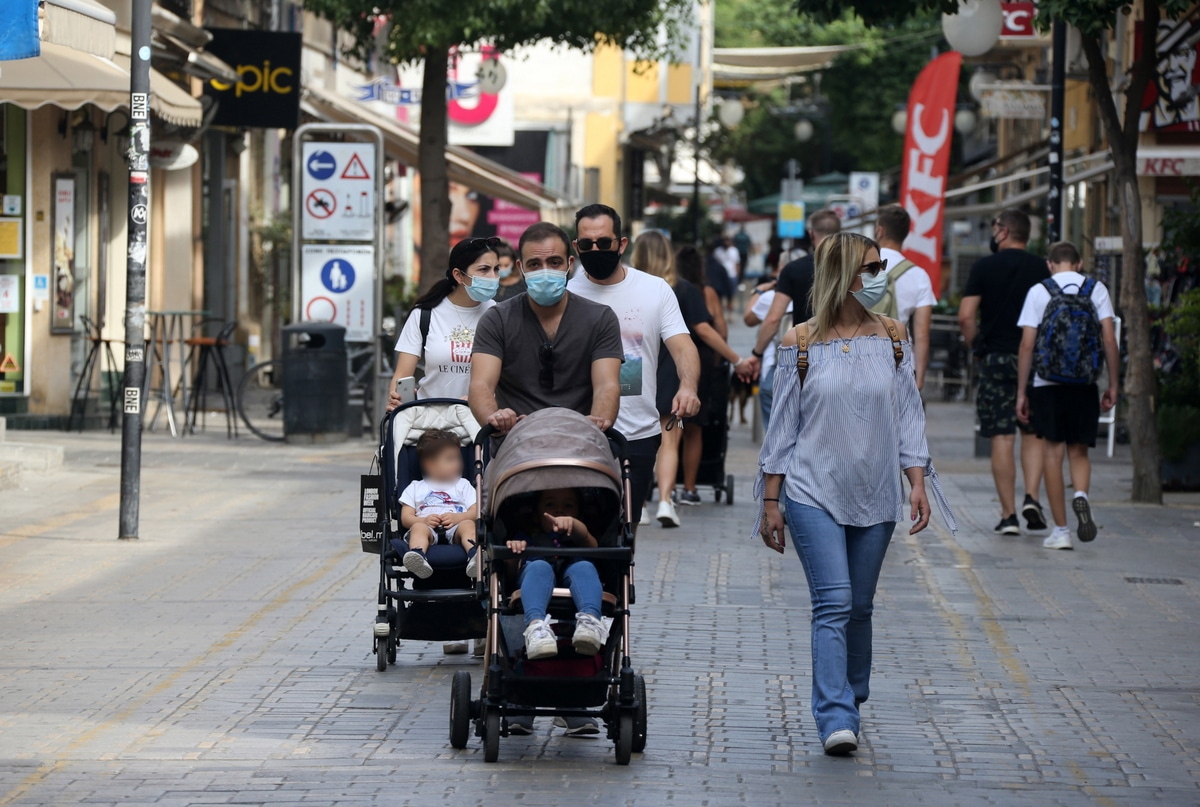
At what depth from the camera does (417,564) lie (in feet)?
24.4

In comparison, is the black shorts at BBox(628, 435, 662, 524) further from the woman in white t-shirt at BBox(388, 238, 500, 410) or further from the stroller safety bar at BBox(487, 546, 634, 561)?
the stroller safety bar at BBox(487, 546, 634, 561)

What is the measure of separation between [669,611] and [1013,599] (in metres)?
1.90

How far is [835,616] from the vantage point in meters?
6.34

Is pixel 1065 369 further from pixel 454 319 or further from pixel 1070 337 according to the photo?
pixel 454 319

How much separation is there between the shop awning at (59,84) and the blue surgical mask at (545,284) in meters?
8.57

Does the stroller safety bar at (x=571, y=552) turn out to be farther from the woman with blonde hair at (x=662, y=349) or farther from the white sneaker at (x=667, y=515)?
the white sneaker at (x=667, y=515)

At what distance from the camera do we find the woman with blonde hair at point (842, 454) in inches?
250

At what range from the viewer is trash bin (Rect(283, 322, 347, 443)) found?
1744cm

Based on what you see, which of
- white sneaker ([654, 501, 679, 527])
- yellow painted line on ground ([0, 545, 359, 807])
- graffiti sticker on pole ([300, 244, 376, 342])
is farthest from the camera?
graffiti sticker on pole ([300, 244, 376, 342])

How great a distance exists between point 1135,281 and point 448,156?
15.6 metres

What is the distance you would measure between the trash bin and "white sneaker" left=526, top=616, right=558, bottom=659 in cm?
1164

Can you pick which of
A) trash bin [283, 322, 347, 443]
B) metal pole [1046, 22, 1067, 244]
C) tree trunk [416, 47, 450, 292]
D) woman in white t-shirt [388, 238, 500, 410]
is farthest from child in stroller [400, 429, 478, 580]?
tree trunk [416, 47, 450, 292]

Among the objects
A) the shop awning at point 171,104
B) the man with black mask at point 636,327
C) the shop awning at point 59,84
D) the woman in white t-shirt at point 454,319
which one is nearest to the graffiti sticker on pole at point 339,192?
the shop awning at point 171,104

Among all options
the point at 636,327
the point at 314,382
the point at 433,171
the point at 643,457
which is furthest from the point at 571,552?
the point at 433,171
